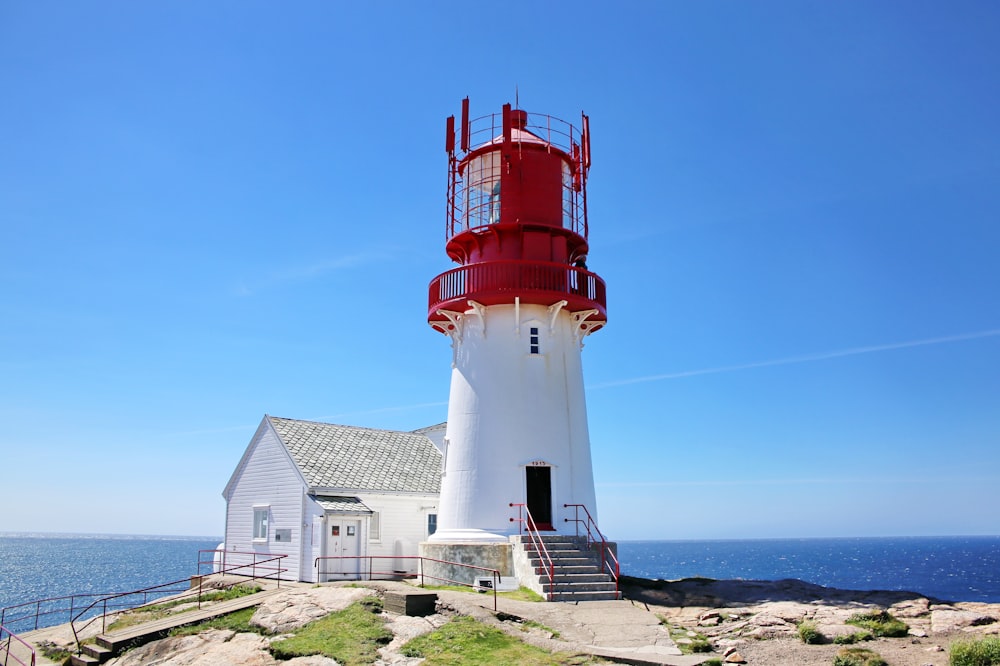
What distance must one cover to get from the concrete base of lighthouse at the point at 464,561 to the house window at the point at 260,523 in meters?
7.29

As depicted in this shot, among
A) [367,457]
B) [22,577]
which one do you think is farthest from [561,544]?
[22,577]

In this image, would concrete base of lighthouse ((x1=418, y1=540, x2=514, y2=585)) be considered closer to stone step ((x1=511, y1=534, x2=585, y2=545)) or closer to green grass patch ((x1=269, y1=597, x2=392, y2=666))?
stone step ((x1=511, y1=534, x2=585, y2=545))

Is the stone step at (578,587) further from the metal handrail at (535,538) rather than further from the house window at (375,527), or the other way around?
the house window at (375,527)

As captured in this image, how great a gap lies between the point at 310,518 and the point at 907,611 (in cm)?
1629

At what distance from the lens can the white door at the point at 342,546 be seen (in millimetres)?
24234

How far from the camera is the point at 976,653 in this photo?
11453 millimetres

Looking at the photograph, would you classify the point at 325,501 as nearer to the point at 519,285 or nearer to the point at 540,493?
the point at 540,493

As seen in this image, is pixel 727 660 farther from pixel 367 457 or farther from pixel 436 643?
pixel 367 457

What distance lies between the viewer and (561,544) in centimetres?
2025

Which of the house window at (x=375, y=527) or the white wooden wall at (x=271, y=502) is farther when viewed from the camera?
the house window at (x=375, y=527)

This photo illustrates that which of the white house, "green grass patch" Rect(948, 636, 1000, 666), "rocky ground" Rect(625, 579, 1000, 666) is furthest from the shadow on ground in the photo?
the white house

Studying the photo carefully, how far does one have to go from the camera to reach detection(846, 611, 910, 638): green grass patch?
13.6 meters

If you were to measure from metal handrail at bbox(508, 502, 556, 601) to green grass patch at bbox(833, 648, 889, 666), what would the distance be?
670 centimetres

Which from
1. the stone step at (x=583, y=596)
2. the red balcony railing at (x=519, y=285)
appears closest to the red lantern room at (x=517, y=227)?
the red balcony railing at (x=519, y=285)
